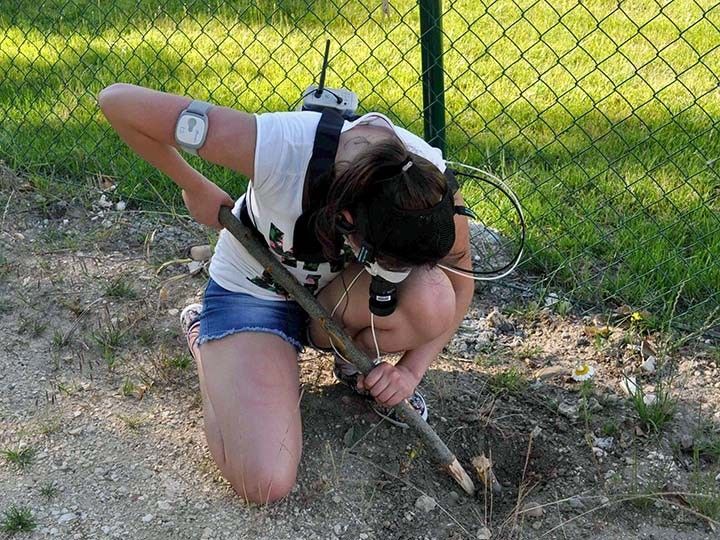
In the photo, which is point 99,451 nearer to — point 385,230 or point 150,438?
point 150,438

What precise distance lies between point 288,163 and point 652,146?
85.3 inches

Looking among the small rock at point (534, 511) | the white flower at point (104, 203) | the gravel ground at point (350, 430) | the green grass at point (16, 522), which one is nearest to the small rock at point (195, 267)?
the gravel ground at point (350, 430)

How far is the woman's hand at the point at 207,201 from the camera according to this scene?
2.38 metres

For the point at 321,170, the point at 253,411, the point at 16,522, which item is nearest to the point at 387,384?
the point at 253,411

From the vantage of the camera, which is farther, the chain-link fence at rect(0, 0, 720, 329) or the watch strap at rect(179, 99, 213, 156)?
the chain-link fence at rect(0, 0, 720, 329)

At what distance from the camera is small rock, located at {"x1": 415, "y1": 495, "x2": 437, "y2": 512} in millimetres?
2365

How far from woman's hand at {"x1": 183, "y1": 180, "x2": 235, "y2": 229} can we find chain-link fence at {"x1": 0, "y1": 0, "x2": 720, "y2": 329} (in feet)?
3.36

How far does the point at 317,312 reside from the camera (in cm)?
238

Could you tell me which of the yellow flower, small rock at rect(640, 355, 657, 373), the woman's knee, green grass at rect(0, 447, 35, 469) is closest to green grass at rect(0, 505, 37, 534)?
green grass at rect(0, 447, 35, 469)

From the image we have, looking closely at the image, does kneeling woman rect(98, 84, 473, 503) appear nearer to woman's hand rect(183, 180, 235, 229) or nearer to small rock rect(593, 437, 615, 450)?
woman's hand rect(183, 180, 235, 229)

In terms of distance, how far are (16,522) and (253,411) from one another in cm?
63

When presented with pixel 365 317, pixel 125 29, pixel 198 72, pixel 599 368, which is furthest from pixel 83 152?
pixel 599 368

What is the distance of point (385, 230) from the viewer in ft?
6.20

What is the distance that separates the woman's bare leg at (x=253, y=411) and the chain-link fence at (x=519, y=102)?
3.77 feet
